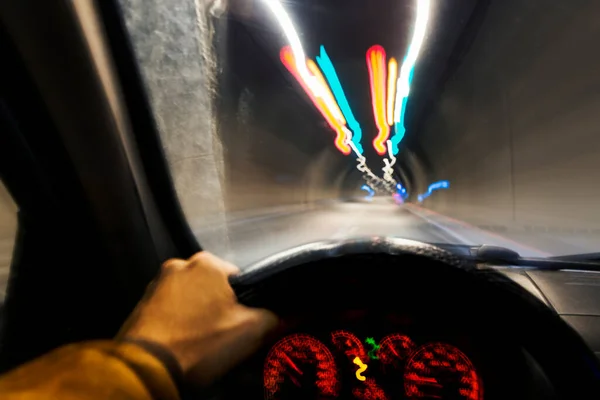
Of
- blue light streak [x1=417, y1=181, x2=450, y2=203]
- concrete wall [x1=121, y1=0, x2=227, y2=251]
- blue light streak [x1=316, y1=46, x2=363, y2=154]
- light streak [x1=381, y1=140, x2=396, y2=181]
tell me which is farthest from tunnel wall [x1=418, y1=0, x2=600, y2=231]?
light streak [x1=381, y1=140, x2=396, y2=181]

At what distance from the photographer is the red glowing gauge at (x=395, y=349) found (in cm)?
256

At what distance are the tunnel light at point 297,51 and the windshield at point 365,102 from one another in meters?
0.05

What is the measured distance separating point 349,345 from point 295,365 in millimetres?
235

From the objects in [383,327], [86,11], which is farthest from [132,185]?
[383,327]

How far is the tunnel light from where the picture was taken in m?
8.95

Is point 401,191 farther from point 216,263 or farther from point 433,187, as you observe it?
point 216,263

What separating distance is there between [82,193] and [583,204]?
11.8 metres

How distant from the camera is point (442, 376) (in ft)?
8.28

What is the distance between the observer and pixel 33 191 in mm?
3170

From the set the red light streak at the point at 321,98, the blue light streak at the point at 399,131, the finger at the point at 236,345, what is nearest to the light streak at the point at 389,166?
the blue light streak at the point at 399,131

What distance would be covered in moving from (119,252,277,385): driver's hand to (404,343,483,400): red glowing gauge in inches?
23.4

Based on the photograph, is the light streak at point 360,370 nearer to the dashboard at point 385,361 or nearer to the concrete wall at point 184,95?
the dashboard at point 385,361

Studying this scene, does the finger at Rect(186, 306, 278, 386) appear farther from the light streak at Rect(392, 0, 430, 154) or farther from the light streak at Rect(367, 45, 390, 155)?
the light streak at Rect(367, 45, 390, 155)

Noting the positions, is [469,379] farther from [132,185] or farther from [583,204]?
[583,204]
